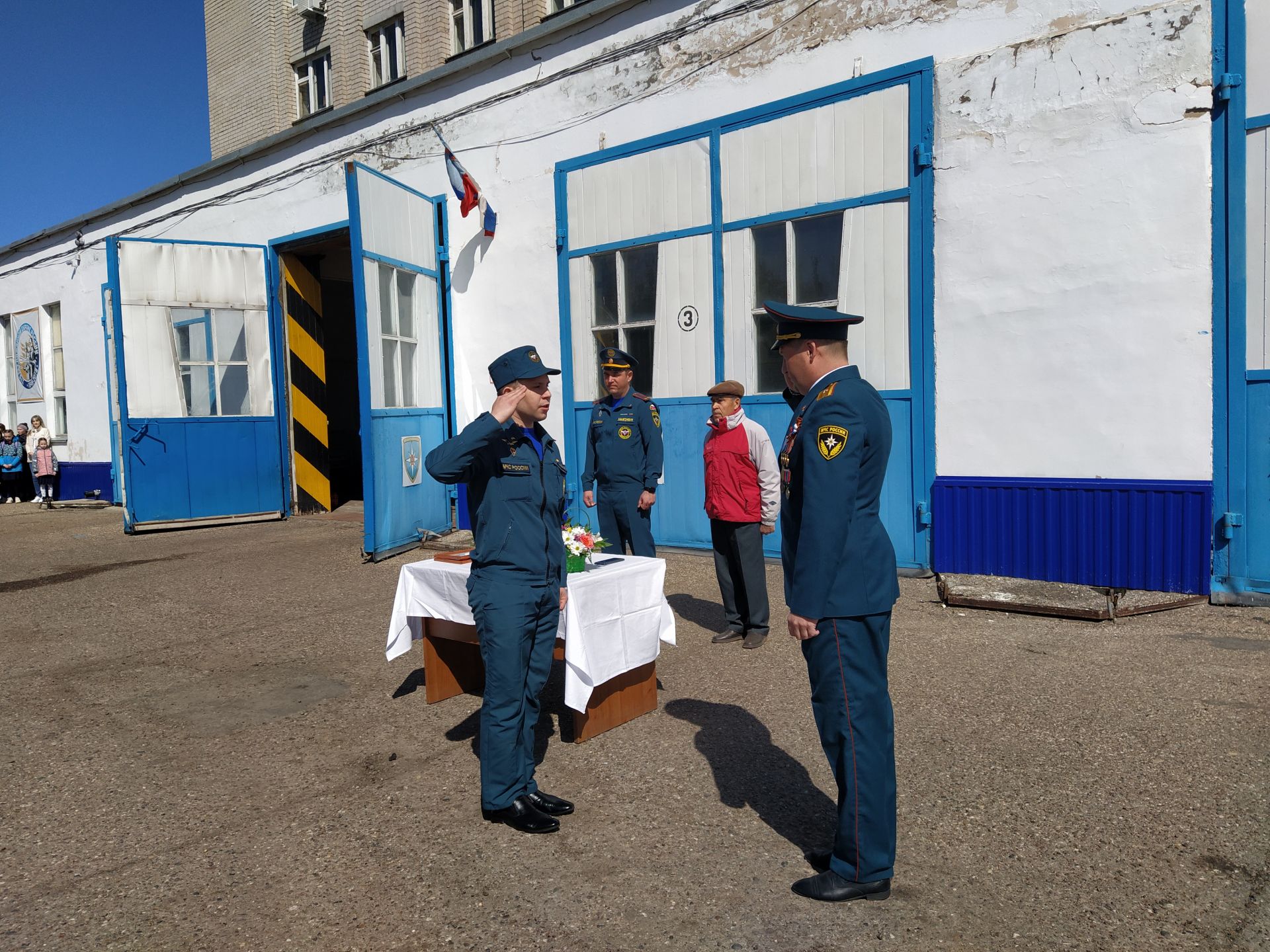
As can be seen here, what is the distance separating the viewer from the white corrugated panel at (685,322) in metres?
8.64

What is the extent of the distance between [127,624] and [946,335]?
265 inches

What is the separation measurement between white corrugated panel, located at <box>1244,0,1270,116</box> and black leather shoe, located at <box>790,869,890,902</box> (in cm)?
594

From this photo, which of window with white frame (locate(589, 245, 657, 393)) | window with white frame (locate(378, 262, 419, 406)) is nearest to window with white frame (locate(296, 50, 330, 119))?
window with white frame (locate(378, 262, 419, 406))

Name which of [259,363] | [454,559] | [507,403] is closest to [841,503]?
[507,403]

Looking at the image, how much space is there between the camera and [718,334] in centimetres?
857

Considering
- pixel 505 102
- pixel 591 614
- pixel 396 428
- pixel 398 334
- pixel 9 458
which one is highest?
pixel 505 102

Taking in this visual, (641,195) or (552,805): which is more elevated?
(641,195)

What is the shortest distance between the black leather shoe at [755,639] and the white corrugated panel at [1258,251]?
3.78 m

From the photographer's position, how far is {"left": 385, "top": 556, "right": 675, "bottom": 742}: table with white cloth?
405cm

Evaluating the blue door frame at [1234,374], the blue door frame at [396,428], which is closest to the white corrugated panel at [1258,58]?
the blue door frame at [1234,374]

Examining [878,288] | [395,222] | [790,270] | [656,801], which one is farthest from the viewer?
[395,222]

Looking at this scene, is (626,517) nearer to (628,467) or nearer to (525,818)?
(628,467)

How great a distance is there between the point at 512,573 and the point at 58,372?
18.4m

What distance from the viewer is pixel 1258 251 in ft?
19.9
